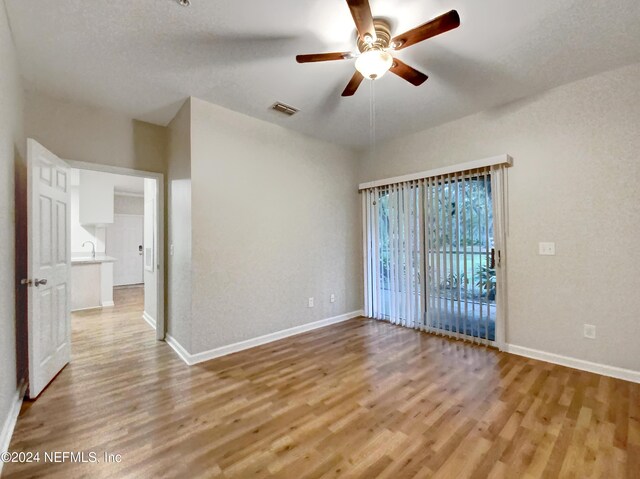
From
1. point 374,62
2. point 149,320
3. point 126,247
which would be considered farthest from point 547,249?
point 126,247

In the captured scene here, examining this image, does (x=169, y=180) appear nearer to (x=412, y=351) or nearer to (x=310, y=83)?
(x=310, y=83)

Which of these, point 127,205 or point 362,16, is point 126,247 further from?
point 362,16

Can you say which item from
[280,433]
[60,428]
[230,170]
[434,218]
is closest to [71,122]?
[230,170]

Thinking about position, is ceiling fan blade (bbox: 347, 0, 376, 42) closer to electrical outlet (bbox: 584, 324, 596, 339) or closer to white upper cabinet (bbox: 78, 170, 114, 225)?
electrical outlet (bbox: 584, 324, 596, 339)

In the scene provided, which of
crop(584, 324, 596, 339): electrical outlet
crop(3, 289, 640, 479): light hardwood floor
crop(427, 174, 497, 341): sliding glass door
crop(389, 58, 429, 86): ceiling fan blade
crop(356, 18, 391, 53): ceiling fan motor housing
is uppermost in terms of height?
crop(356, 18, 391, 53): ceiling fan motor housing

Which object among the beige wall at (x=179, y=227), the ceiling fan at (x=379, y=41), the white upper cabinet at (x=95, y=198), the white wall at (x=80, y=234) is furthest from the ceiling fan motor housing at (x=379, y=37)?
the white wall at (x=80, y=234)

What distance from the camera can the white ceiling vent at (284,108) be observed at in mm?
3164

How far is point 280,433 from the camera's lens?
1.86m

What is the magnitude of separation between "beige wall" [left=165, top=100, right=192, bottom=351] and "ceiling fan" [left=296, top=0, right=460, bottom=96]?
180 cm

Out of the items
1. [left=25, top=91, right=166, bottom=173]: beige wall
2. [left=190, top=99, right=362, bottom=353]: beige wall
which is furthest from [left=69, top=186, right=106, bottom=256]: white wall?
[left=190, top=99, right=362, bottom=353]: beige wall

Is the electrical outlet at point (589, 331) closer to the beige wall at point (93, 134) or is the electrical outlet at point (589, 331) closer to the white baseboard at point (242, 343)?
the white baseboard at point (242, 343)

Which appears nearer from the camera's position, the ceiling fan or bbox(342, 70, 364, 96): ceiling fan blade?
the ceiling fan

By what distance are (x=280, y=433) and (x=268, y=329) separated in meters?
1.73

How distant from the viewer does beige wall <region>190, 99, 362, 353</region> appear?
3043 mm
